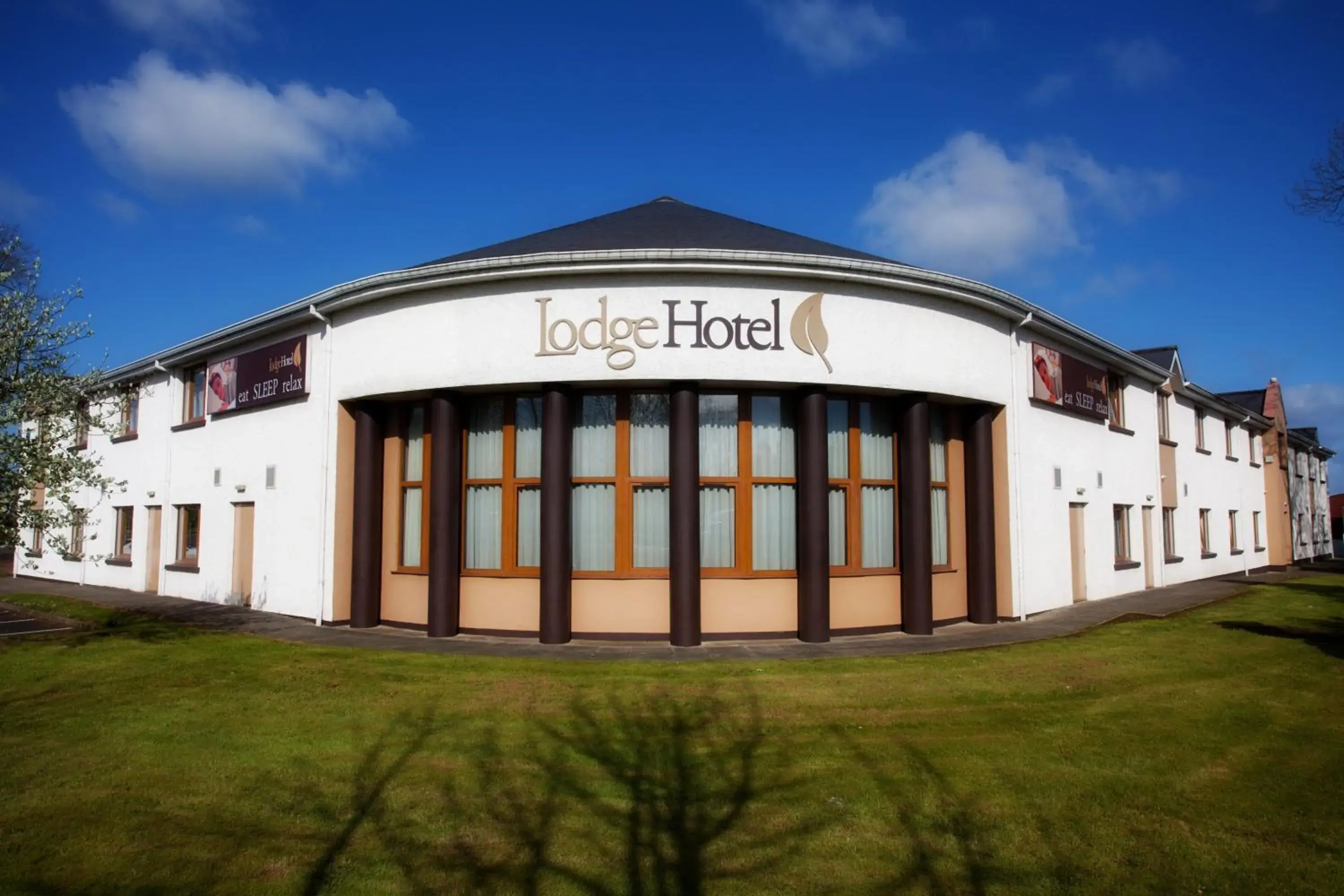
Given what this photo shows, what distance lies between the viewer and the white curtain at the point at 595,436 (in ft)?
41.3

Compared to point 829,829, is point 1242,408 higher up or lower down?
higher up

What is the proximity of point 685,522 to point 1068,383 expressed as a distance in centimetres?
983

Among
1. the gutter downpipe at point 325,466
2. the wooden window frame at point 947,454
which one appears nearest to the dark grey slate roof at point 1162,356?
the wooden window frame at point 947,454

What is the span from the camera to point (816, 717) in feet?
26.1

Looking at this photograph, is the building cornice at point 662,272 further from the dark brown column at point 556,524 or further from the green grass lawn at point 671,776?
the green grass lawn at point 671,776

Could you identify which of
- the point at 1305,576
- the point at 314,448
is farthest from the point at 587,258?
the point at 1305,576

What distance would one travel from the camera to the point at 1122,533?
68.4 ft

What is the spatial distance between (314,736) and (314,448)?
823 centimetres

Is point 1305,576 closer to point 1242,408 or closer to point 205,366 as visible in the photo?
point 1242,408

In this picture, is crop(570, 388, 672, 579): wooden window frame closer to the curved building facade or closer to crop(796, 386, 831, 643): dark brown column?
the curved building facade

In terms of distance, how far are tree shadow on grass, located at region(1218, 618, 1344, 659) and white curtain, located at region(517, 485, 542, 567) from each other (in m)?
10.9

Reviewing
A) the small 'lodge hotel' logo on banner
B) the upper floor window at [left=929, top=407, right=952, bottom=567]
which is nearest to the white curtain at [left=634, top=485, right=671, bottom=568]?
the small 'lodge hotel' logo on banner

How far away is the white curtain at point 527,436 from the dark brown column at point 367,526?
2656 mm

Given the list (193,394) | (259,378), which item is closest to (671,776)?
(259,378)
